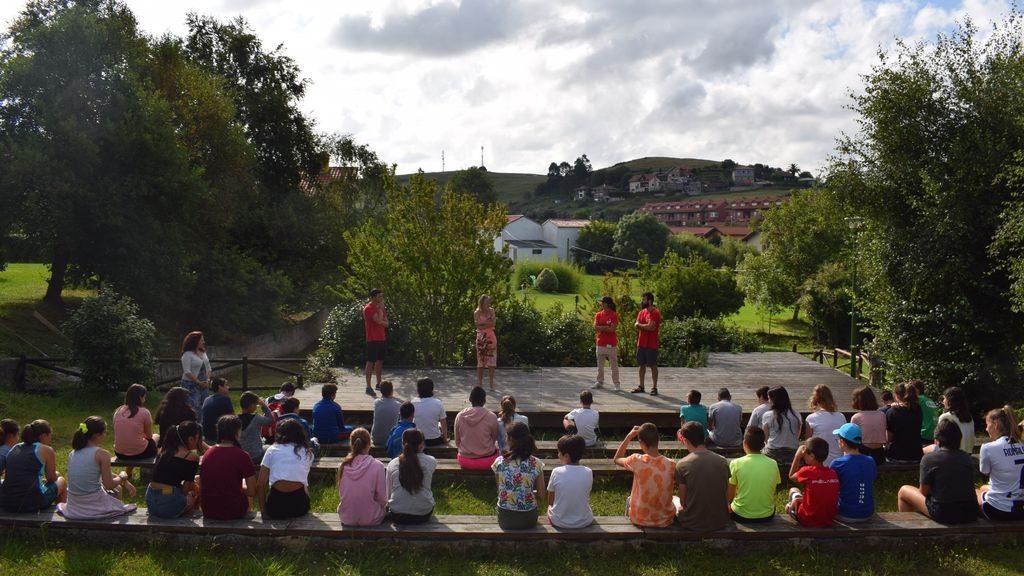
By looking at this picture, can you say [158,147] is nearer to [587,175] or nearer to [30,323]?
[30,323]

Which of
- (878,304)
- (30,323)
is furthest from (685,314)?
(30,323)

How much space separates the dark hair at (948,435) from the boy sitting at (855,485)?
641 millimetres

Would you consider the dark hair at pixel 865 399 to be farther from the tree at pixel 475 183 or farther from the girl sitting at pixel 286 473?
the tree at pixel 475 183

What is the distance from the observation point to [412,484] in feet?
20.9

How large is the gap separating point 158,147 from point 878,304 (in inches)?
728

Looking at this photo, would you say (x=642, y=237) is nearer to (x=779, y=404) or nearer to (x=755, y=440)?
(x=779, y=404)

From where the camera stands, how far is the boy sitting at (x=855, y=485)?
650cm

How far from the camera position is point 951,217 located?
1159cm

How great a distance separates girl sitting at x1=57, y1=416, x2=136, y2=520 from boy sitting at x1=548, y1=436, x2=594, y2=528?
13.2 ft

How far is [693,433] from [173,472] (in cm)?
469

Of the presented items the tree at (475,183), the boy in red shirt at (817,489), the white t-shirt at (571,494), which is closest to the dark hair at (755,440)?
the boy in red shirt at (817,489)

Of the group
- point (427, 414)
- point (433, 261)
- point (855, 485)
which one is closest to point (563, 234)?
point (433, 261)

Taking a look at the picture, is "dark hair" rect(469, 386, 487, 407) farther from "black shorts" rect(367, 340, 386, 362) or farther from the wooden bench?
Answer: "black shorts" rect(367, 340, 386, 362)

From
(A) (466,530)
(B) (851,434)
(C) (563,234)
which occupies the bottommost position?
(A) (466,530)
